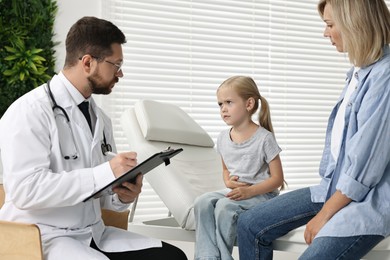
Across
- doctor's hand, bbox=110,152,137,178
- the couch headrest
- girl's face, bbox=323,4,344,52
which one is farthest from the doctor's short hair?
the couch headrest

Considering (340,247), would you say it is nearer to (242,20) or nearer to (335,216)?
(335,216)

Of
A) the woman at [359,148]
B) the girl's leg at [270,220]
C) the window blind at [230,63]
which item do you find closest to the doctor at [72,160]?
the girl's leg at [270,220]

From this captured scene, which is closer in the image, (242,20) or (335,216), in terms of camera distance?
(335,216)

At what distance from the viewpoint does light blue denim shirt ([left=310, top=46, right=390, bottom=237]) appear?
1998mm

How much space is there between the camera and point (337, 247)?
6.50ft

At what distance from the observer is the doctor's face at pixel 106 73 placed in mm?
2135

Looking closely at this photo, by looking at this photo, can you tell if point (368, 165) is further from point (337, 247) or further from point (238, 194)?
point (238, 194)

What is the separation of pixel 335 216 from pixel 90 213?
765mm

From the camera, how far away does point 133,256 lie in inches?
82.9

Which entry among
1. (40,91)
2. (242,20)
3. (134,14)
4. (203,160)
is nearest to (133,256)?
(40,91)

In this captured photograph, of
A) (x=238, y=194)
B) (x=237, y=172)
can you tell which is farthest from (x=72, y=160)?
(x=237, y=172)

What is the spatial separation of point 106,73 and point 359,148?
0.84 meters

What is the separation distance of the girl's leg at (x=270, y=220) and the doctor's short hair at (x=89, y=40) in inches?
32.1

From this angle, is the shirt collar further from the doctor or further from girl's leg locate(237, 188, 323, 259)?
girl's leg locate(237, 188, 323, 259)
